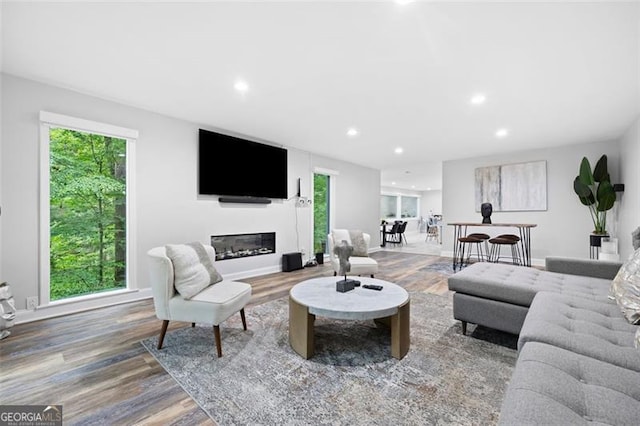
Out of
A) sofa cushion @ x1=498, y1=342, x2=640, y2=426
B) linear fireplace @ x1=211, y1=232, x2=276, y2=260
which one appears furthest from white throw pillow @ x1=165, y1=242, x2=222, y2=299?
sofa cushion @ x1=498, y1=342, x2=640, y2=426

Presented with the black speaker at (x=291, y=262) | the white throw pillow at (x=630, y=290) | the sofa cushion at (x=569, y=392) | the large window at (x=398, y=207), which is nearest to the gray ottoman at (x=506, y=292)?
the white throw pillow at (x=630, y=290)

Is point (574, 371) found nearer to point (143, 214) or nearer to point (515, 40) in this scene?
point (515, 40)

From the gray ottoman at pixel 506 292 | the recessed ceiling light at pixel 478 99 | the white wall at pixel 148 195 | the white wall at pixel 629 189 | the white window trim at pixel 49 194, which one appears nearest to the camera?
the gray ottoman at pixel 506 292

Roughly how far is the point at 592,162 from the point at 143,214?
7.72 meters

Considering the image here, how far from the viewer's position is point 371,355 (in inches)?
81.8

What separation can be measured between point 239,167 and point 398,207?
1068 centimetres

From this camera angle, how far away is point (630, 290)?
5.30ft

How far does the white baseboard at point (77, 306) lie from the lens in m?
2.71

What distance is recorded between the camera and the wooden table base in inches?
79.6

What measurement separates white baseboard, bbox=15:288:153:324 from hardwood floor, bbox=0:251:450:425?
98 mm

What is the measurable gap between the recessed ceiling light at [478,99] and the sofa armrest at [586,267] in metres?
1.93

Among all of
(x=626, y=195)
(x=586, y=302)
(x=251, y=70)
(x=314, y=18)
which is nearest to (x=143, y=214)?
(x=251, y=70)

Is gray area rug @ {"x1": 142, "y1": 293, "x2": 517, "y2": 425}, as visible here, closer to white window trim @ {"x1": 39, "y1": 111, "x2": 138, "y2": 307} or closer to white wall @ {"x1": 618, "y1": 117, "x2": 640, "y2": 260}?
white window trim @ {"x1": 39, "y1": 111, "x2": 138, "y2": 307}

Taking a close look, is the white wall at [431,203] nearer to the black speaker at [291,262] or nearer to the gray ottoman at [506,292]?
the black speaker at [291,262]
